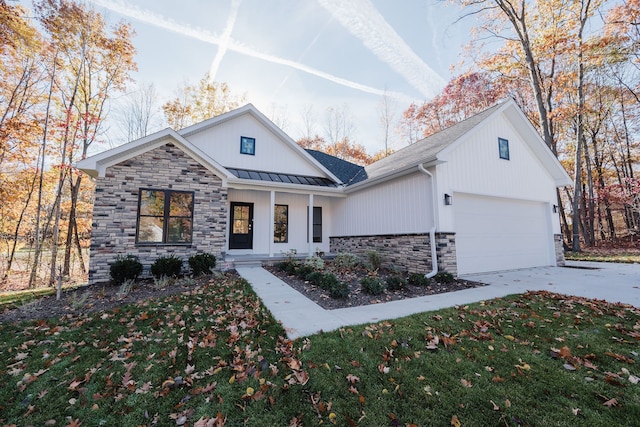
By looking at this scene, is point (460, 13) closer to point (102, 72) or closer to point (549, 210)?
point (549, 210)

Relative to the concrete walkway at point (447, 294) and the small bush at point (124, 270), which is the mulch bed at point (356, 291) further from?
the small bush at point (124, 270)

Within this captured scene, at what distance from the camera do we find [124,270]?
6.65 metres

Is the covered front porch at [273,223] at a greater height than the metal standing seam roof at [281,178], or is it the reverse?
the metal standing seam roof at [281,178]

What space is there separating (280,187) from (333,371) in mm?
7938

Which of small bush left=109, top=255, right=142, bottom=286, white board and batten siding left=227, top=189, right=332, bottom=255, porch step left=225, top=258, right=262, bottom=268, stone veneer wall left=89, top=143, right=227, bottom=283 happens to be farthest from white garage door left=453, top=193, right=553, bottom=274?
small bush left=109, top=255, right=142, bottom=286

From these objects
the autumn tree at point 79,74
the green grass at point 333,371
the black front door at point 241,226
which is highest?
the autumn tree at point 79,74

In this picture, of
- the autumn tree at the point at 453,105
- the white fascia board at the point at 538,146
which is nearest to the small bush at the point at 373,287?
the white fascia board at the point at 538,146

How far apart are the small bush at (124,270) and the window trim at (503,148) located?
11.1 m

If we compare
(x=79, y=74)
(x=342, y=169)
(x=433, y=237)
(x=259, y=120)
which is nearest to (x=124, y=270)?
(x=259, y=120)

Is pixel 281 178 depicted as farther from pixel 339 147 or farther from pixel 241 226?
pixel 339 147

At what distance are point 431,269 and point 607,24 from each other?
14.9 m

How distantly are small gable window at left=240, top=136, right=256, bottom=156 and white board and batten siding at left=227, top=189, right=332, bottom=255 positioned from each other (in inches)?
63.8

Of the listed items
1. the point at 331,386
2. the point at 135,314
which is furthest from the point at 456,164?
the point at 135,314

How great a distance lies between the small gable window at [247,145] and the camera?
422 inches
